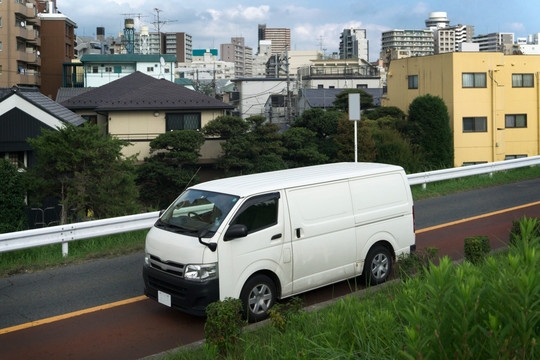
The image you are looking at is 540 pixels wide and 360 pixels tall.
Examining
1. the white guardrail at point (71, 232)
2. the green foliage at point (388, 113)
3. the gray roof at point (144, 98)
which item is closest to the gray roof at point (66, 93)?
the gray roof at point (144, 98)

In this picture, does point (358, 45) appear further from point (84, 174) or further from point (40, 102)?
point (84, 174)

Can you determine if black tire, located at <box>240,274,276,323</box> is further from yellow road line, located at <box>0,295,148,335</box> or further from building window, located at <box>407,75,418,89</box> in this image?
building window, located at <box>407,75,418,89</box>

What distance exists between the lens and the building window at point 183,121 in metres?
36.9

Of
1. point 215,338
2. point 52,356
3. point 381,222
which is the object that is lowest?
point 52,356

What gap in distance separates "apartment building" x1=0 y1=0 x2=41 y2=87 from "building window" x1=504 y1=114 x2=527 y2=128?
47.5 meters

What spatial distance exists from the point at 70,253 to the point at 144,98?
89.7ft

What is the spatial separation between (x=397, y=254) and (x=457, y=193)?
9340mm

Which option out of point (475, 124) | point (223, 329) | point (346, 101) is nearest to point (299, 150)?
point (346, 101)

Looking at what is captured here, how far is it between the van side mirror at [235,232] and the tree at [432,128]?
3642 centimetres

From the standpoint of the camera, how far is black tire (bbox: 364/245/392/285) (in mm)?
8922

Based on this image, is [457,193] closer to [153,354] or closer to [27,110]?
[153,354]

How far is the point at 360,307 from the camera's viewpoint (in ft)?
18.6

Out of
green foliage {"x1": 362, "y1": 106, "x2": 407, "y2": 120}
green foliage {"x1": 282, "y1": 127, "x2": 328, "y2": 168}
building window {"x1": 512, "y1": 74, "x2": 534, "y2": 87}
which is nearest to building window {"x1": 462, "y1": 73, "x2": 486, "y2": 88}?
building window {"x1": 512, "y1": 74, "x2": 534, "y2": 87}

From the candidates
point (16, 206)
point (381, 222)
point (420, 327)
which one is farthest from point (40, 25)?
point (420, 327)
